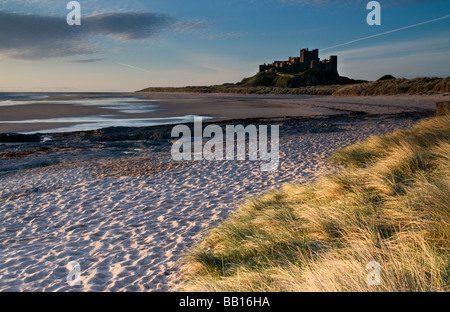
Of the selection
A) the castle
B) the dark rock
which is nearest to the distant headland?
the castle

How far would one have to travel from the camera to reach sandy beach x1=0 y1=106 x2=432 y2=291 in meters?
4.32

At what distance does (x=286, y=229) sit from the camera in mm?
4484

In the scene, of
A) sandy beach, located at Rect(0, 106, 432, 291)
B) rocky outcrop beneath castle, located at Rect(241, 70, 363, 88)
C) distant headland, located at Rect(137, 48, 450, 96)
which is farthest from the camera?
rocky outcrop beneath castle, located at Rect(241, 70, 363, 88)

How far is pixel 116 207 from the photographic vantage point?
6855 millimetres

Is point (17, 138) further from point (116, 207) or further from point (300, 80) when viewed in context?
point (300, 80)

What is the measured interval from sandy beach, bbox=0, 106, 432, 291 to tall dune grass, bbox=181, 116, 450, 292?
70 cm

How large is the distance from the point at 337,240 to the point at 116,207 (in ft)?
14.8

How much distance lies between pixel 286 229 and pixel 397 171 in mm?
3020

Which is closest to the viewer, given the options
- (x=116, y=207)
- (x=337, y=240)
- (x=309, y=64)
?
(x=337, y=240)

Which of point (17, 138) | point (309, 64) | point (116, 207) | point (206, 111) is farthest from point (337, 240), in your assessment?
point (309, 64)

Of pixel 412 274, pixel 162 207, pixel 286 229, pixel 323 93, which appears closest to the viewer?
pixel 412 274

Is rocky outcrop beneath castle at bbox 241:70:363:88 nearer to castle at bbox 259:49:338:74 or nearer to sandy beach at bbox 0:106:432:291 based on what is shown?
castle at bbox 259:49:338:74
